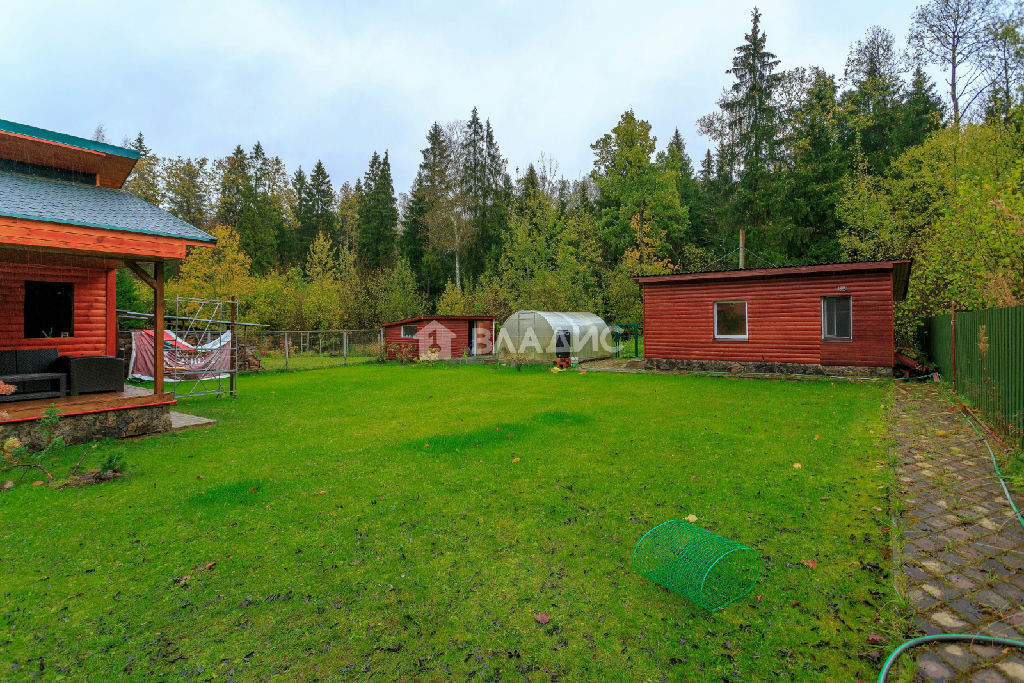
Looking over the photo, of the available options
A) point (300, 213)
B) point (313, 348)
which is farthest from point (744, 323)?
point (300, 213)

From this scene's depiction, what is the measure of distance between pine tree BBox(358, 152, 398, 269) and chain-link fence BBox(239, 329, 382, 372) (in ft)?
49.4

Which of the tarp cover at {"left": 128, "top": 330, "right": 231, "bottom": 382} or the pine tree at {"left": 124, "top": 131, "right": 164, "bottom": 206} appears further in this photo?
the pine tree at {"left": 124, "top": 131, "right": 164, "bottom": 206}

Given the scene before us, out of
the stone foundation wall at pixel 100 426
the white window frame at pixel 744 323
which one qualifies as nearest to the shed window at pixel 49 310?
the stone foundation wall at pixel 100 426

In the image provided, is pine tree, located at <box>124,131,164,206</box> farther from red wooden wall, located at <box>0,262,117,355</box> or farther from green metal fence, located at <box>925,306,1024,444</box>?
green metal fence, located at <box>925,306,1024,444</box>

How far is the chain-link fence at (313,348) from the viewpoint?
66.9ft

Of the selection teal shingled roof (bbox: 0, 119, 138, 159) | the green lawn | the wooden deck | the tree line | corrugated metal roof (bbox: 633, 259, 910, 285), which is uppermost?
the tree line

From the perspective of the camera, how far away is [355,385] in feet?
41.6

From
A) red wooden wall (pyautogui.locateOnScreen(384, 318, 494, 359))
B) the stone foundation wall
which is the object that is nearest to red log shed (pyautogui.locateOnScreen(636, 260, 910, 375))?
red wooden wall (pyautogui.locateOnScreen(384, 318, 494, 359))

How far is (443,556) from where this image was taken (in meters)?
3.12

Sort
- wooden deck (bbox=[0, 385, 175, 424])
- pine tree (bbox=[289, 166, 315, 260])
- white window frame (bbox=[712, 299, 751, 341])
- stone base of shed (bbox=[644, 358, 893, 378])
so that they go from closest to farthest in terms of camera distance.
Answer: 1. wooden deck (bbox=[0, 385, 175, 424])
2. stone base of shed (bbox=[644, 358, 893, 378])
3. white window frame (bbox=[712, 299, 751, 341])
4. pine tree (bbox=[289, 166, 315, 260])

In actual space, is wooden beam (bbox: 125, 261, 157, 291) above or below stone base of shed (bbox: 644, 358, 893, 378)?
above

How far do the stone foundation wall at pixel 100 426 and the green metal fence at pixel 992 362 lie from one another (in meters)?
10.9

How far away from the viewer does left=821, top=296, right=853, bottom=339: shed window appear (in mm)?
12664

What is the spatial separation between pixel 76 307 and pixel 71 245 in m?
4.51
